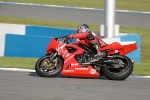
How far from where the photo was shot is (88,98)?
812 cm

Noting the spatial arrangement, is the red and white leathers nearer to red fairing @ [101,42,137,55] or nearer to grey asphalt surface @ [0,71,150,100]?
red fairing @ [101,42,137,55]

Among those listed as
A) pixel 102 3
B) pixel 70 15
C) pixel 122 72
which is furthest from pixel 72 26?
pixel 122 72

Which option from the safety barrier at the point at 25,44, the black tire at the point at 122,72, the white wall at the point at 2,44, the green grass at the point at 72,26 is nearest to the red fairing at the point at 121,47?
the black tire at the point at 122,72

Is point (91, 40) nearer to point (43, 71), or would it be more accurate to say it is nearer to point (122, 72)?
point (122, 72)

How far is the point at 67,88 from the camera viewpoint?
904 centimetres

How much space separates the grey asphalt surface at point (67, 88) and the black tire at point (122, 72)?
4.5 inches

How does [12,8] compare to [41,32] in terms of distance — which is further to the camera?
[12,8]

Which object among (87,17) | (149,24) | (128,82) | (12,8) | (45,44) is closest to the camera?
(128,82)

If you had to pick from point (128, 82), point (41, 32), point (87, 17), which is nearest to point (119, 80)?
point (128, 82)

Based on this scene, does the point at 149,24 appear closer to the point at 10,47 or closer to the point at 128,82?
the point at 10,47

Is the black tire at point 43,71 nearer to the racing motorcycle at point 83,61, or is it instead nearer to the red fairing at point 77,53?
the racing motorcycle at point 83,61

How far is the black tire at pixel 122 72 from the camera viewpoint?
980 cm

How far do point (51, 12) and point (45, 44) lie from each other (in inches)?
395

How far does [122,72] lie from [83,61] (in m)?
0.83
